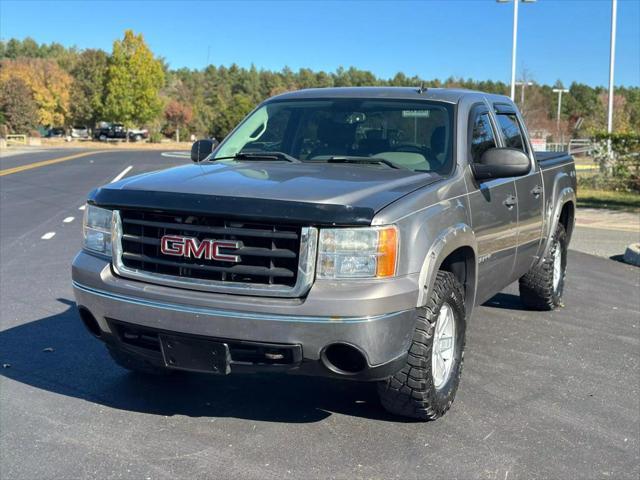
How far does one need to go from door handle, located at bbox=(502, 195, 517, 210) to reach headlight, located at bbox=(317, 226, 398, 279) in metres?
1.92

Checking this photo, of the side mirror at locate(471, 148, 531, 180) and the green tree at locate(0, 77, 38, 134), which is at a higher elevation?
the green tree at locate(0, 77, 38, 134)

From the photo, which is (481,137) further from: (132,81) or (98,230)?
(132,81)

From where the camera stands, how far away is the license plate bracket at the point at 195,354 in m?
3.52

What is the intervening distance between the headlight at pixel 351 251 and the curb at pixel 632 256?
7.44m

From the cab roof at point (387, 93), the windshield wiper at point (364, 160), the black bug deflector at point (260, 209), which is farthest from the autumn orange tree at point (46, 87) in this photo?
the black bug deflector at point (260, 209)

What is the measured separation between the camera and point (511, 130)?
595 cm

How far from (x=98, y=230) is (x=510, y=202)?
2880 millimetres

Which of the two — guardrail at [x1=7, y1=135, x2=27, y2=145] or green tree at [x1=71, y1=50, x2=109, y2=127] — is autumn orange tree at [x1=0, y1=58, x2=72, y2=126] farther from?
guardrail at [x1=7, y1=135, x2=27, y2=145]

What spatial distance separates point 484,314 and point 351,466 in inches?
138

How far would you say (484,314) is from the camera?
264 inches

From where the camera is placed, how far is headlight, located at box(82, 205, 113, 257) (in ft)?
12.9

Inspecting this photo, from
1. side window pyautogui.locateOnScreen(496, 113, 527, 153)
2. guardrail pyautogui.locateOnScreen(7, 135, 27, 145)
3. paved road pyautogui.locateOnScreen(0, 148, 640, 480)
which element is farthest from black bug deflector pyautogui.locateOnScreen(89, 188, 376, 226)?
guardrail pyautogui.locateOnScreen(7, 135, 27, 145)

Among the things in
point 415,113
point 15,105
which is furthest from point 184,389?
point 15,105

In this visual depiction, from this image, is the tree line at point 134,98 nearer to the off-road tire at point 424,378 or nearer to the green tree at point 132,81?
the green tree at point 132,81
